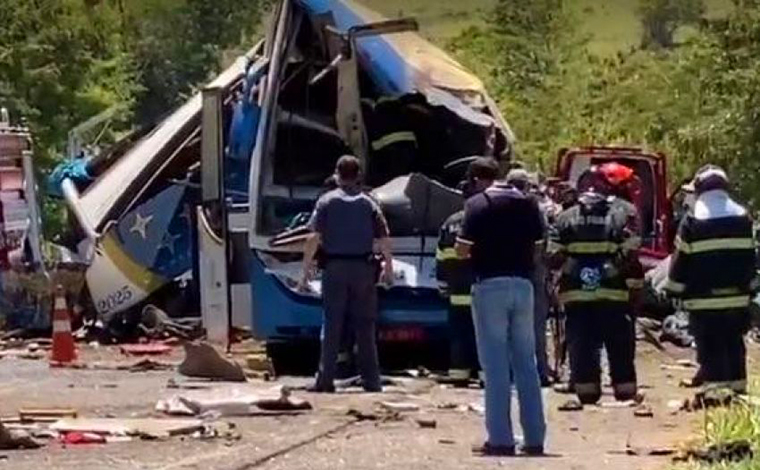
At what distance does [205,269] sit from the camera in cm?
1844

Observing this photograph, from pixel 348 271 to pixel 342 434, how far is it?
10.6ft

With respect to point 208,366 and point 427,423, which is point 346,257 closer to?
point 208,366

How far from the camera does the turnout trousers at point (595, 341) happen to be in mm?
14469

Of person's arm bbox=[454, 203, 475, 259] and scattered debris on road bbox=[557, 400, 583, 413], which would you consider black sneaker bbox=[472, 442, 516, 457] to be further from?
scattered debris on road bbox=[557, 400, 583, 413]

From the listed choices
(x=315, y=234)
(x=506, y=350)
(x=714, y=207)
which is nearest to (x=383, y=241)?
(x=315, y=234)

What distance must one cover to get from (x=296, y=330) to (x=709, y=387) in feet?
16.4

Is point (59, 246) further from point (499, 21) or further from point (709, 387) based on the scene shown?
Result: point (499, 21)

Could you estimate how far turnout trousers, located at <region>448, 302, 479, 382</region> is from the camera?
1650 centimetres

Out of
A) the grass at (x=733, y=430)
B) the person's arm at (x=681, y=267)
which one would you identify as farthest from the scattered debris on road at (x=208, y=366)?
the grass at (x=733, y=430)

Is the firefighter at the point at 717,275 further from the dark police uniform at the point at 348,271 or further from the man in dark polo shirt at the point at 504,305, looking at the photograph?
the dark police uniform at the point at 348,271

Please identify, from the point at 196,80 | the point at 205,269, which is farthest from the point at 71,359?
the point at 196,80

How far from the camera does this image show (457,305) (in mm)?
16438

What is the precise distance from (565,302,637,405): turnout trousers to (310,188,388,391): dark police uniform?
5.97 feet

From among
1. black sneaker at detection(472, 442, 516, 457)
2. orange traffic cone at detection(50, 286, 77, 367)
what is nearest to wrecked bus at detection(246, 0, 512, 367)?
orange traffic cone at detection(50, 286, 77, 367)
